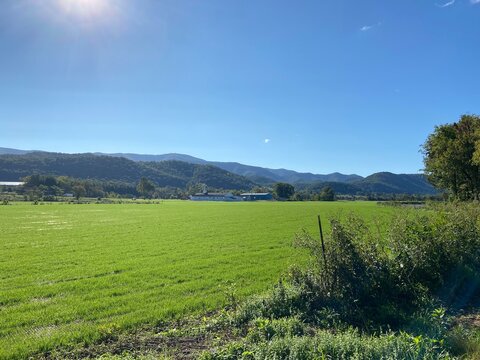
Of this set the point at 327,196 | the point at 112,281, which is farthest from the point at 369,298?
the point at 327,196

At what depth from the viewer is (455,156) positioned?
4316 centimetres

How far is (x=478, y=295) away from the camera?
1105 cm

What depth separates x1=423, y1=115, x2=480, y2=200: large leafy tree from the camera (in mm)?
42750

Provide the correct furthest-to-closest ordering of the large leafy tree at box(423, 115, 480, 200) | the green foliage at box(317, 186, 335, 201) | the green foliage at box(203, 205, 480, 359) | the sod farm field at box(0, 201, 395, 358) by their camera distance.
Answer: the green foliage at box(317, 186, 335, 201) < the large leafy tree at box(423, 115, 480, 200) < the sod farm field at box(0, 201, 395, 358) < the green foliage at box(203, 205, 480, 359)

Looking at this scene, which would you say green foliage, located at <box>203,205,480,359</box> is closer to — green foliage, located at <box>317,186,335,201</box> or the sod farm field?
the sod farm field

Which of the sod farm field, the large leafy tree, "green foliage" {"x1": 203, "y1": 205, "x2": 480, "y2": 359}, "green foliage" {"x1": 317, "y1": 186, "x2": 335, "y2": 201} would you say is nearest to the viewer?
"green foliage" {"x1": 203, "y1": 205, "x2": 480, "y2": 359}

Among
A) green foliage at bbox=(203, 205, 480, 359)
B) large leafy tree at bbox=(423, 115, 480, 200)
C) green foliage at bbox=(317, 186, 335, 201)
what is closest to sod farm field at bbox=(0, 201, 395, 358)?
green foliage at bbox=(203, 205, 480, 359)

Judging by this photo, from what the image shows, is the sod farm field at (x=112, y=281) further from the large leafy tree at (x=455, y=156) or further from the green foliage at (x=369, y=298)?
the large leafy tree at (x=455, y=156)

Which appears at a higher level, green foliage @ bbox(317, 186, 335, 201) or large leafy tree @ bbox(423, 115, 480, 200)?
large leafy tree @ bbox(423, 115, 480, 200)

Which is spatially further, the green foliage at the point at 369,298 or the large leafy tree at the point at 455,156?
the large leafy tree at the point at 455,156

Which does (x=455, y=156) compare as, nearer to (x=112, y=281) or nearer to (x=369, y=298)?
(x=369, y=298)

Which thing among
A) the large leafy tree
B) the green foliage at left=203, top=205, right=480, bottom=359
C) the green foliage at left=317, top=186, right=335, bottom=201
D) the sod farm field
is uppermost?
the large leafy tree

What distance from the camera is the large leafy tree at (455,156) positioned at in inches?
1683

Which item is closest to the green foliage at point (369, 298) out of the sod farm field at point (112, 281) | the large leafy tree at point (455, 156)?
the sod farm field at point (112, 281)
